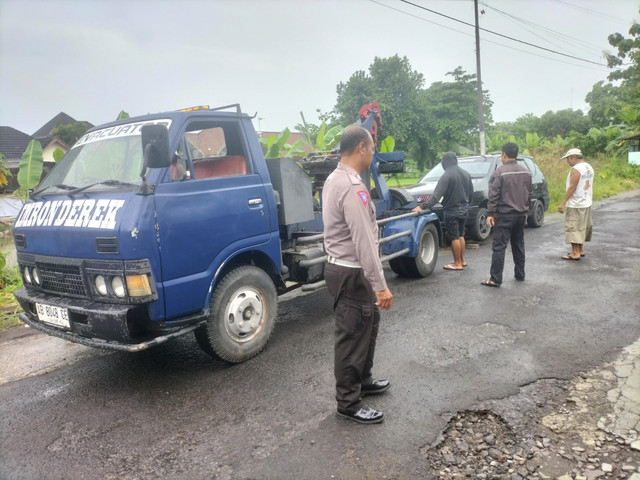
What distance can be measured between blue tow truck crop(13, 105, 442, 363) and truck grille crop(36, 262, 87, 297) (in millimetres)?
10

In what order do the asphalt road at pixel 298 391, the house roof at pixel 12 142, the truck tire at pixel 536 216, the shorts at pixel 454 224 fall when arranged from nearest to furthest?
the asphalt road at pixel 298 391 → the shorts at pixel 454 224 → the truck tire at pixel 536 216 → the house roof at pixel 12 142

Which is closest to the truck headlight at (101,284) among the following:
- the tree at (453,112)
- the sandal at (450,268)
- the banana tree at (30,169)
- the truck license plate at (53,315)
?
Result: the truck license plate at (53,315)

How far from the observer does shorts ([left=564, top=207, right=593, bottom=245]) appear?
24.4ft

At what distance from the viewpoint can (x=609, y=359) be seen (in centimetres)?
383

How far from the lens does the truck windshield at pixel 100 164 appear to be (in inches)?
147

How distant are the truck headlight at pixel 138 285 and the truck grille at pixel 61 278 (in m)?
0.49

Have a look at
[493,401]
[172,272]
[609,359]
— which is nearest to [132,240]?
[172,272]

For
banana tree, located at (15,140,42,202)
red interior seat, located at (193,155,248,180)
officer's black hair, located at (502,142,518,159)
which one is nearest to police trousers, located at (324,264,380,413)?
red interior seat, located at (193,155,248,180)

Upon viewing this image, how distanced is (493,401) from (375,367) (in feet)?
3.31

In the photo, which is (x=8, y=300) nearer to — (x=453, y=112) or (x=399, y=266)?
(x=399, y=266)

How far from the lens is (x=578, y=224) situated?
749 centimetres

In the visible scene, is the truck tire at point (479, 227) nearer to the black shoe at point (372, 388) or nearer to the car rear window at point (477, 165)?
the car rear window at point (477, 165)

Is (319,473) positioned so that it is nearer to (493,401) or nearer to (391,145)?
(493,401)

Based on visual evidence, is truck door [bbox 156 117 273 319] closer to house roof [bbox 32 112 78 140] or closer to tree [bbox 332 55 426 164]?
tree [bbox 332 55 426 164]
